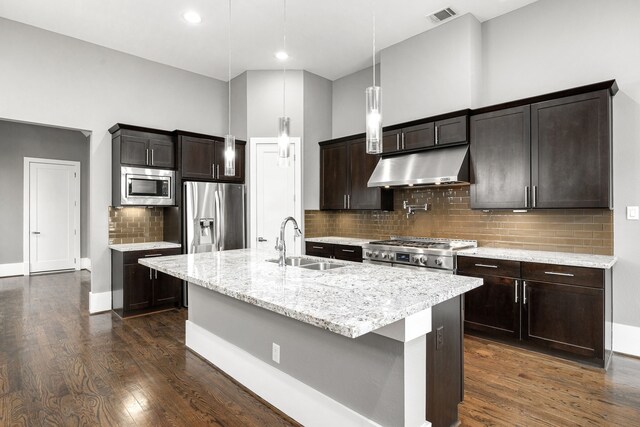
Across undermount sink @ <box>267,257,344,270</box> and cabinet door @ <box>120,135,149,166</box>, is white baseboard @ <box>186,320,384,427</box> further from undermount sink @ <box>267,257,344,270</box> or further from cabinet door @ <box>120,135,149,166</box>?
cabinet door @ <box>120,135,149,166</box>

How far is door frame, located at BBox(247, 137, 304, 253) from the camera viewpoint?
5.48m

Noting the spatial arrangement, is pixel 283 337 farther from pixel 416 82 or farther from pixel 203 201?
pixel 416 82

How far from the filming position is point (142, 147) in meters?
4.78

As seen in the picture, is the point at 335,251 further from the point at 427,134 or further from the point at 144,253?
the point at 144,253

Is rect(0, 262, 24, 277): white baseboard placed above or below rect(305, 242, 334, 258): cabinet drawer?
below

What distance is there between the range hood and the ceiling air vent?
1.47 metres

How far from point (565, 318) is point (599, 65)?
2.38 metres

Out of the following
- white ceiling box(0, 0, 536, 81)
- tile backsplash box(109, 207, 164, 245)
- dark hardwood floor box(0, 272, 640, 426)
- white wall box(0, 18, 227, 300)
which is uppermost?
white ceiling box(0, 0, 536, 81)

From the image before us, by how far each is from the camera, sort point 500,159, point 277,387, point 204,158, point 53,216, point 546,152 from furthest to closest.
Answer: point 53,216, point 204,158, point 500,159, point 546,152, point 277,387

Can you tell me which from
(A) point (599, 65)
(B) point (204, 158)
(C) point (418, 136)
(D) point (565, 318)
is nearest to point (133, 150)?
(B) point (204, 158)

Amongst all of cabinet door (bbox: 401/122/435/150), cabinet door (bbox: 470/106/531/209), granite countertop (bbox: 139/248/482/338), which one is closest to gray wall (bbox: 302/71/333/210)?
cabinet door (bbox: 401/122/435/150)

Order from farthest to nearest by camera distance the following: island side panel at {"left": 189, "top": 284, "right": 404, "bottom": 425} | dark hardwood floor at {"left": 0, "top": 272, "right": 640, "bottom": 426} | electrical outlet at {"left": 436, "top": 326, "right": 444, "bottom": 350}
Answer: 1. dark hardwood floor at {"left": 0, "top": 272, "right": 640, "bottom": 426}
2. electrical outlet at {"left": 436, "top": 326, "right": 444, "bottom": 350}
3. island side panel at {"left": 189, "top": 284, "right": 404, "bottom": 425}

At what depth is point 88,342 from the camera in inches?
143

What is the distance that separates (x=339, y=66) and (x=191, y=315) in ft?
13.4
